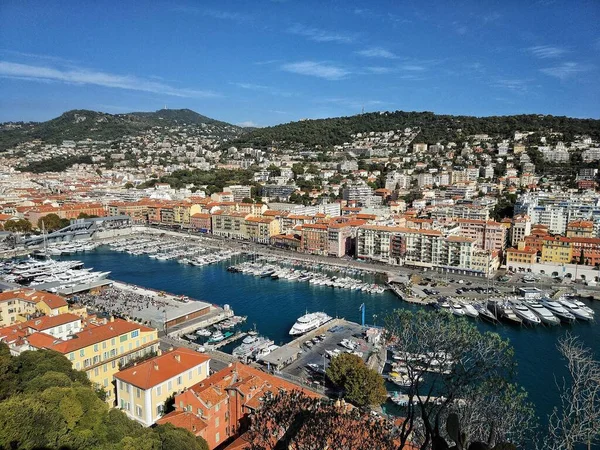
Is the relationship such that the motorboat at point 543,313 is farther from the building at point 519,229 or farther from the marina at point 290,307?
the building at point 519,229

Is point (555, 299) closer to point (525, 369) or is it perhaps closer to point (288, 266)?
point (525, 369)

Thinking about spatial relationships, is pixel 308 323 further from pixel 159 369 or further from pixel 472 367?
pixel 472 367

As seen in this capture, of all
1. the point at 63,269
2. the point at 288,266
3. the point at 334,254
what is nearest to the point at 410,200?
the point at 334,254

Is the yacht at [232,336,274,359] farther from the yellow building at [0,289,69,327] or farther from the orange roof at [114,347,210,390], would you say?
the yellow building at [0,289,69,327]

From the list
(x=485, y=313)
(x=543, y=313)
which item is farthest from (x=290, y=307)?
(x=543, y=313)

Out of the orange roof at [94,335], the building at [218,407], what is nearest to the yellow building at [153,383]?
the building at [218,407]
